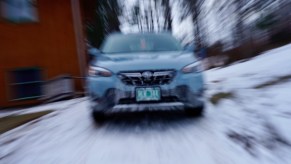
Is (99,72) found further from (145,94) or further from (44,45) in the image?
(44,45)

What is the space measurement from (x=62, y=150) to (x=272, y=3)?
50.1 feet

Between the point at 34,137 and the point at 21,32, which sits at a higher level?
the point at 21,32

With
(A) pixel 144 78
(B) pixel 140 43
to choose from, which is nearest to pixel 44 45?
(B) pixel 140 43

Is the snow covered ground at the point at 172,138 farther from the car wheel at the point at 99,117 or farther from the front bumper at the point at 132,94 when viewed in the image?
the front bumper at the point at 132,94

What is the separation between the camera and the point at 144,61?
474 cm

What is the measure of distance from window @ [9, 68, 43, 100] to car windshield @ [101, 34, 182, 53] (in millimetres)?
7045

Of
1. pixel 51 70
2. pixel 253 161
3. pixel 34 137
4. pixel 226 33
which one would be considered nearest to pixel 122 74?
pixel 34 137

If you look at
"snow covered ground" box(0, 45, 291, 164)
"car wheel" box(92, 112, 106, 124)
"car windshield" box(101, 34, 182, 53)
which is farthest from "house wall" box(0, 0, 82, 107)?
"car wheel" box(92, 112, 106, 124)

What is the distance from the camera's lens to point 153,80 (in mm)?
4598

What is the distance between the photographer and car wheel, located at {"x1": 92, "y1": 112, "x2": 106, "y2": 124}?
5027mm

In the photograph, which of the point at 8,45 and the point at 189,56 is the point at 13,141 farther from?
the point at 8,45

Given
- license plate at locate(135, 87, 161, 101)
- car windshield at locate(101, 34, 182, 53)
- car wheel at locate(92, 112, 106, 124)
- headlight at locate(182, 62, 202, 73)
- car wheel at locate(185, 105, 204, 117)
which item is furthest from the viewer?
car windshield at locate(101, 34, 182, 53)

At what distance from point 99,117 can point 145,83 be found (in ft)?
3.54

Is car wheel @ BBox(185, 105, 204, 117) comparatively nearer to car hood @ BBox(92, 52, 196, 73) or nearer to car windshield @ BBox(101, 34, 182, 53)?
car hood @ BBox(92, 52, 196, 73)
